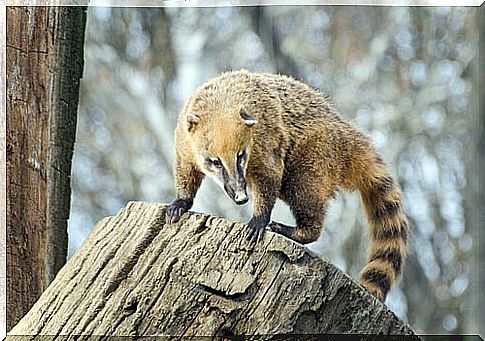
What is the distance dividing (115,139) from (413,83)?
67 cm

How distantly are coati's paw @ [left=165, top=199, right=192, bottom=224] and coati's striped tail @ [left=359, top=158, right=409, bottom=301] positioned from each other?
38cm

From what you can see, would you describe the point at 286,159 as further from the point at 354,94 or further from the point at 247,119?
the point at 354,94

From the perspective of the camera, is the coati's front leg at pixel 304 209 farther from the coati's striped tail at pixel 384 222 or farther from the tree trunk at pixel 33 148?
the tree trunk at pixel 33 148

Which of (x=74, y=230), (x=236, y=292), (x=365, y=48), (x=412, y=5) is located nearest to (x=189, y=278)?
(x=236, y=292)

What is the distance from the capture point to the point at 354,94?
1721 millimetres

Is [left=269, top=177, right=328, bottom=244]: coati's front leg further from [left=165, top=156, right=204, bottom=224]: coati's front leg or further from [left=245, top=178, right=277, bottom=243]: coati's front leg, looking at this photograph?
[left=165, top=156, right=204, bottom=224]: coati's front leg

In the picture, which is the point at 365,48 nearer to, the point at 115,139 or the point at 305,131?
the point at 305,131

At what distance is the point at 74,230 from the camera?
5.46 feet

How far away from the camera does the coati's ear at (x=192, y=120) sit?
5.29 ft

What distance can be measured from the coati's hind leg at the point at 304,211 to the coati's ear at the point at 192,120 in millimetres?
229

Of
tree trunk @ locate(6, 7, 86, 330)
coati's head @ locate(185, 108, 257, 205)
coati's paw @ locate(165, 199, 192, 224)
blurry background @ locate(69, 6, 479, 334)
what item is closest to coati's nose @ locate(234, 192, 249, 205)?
coati's head @ locate(185, 108, 257, 205)

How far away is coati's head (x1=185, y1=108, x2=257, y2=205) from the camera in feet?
5.08

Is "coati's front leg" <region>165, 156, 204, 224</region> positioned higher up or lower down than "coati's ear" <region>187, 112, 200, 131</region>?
lower down

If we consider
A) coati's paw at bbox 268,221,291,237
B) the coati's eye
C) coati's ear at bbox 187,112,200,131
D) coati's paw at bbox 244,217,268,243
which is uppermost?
coati's ear at bbox 187,112,200,131
